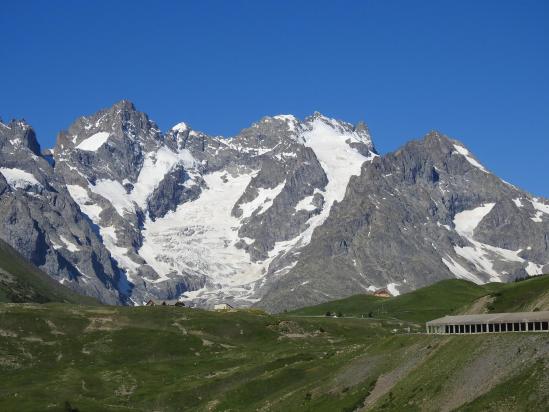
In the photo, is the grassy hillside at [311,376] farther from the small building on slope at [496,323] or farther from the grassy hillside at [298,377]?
the small building on slope at [496,323]

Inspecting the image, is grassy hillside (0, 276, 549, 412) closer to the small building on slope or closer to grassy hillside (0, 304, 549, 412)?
grassy hillside (0, 304, 549, 412)

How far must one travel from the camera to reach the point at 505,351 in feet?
355

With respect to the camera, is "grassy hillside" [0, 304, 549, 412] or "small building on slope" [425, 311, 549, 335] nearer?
"grassy hillside" [0, 304, 549, 412]

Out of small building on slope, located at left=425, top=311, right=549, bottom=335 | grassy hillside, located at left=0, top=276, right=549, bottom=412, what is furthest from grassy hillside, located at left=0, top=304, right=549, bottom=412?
small building on slope, located at left=425, top=311, right=549, bottom=335

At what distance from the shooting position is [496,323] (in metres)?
120

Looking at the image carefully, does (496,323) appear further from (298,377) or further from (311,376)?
(298,377)

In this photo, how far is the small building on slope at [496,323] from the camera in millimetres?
114762

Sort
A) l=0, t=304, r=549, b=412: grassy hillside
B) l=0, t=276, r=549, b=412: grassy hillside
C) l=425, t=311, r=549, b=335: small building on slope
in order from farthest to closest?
1. l=425, t=311, r=549, b=335: small building on slope
2. l=0, t=304, r=549, b=412: grassy hillside
3. l=0, t=276, r=549, b=412: grassy hillside

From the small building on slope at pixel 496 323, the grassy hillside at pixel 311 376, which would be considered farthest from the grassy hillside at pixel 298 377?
the small building on slope at pixel 496 323

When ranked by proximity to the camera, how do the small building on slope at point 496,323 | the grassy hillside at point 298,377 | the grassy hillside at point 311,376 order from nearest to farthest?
1. the grassy hillside at point 311,376
2. the grassy hillside at point 298,377
3. the small building on slope at point 496,323

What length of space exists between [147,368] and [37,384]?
20540 millimetres

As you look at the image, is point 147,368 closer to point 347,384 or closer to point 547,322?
point 347,384

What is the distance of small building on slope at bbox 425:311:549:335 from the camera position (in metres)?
115

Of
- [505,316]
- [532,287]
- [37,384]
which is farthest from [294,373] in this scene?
[532,287]
